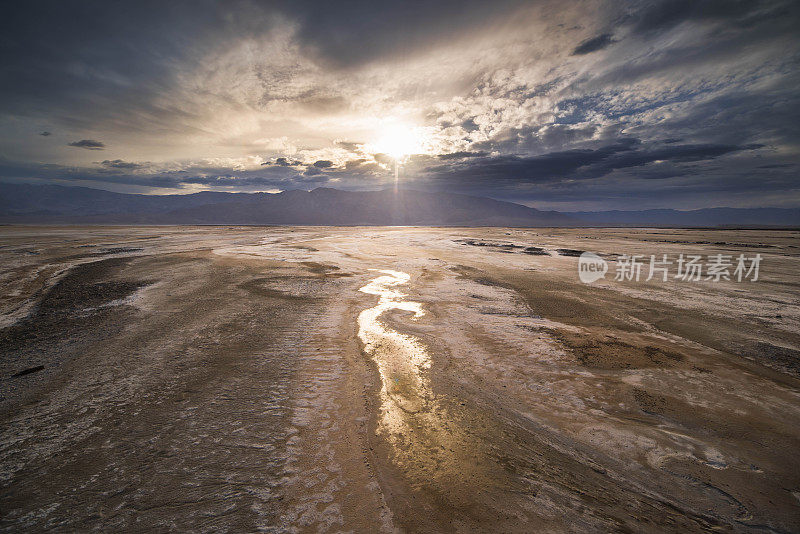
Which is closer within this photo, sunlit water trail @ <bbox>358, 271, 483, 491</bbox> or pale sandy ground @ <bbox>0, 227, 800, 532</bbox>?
pale sandy ground @ <bbox>0, 227, 800, 532</bbox>

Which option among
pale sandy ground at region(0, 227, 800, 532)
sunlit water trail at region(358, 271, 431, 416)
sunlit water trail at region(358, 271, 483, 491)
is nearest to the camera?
pale sandy ground at region(0, 227, 800, 532)

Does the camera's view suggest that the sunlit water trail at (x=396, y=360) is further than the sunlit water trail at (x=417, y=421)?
Yes

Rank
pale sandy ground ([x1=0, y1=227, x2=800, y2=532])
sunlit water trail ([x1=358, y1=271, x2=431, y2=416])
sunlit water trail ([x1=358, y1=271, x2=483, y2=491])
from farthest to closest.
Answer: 1. sunlit water trail ([x1=358, y1=271, x2=431, y2=416])
2. sunlit water trail ([x1=358, y1=271, x2=483, y2=491])
3. pale sandy ground ([x1=0, y1=227, x2=800, y2=532])

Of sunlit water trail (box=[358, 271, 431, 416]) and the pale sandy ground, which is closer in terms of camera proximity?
the pale sandy ground

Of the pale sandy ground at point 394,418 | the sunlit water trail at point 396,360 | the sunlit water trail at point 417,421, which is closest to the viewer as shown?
the pale sandy ground at point 394,418

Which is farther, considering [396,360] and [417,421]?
[396,360]

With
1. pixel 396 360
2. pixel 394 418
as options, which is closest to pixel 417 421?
pixel 394 418

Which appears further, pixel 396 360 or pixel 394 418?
pixel 396 360

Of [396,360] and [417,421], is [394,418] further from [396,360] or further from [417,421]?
[396,360]

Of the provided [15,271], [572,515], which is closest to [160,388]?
[572,515]
